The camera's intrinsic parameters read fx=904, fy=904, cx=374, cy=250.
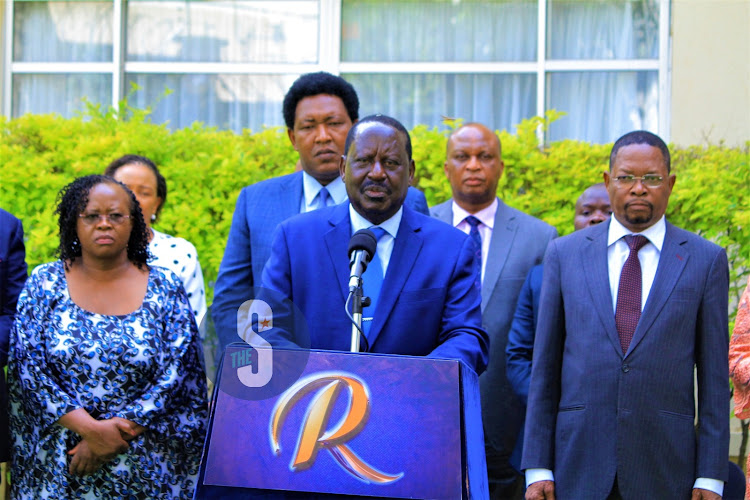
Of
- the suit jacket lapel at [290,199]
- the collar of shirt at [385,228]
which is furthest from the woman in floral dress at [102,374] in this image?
the collar of shirt at [385,228]

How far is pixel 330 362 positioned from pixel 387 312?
0.77m

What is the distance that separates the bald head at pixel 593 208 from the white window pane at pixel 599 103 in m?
2.93

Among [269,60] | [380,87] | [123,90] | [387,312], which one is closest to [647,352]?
[387,312]

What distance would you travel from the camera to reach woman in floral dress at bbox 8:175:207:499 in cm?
418

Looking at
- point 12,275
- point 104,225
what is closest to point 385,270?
point 104,225

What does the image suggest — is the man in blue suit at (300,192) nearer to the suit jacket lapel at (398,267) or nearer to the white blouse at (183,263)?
the white blouse at (183,263)

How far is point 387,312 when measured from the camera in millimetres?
3465

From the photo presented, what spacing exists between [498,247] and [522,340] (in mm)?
675

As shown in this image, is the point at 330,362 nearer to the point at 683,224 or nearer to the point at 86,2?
the point at 683,224

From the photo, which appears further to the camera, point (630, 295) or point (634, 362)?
point (630, 295)

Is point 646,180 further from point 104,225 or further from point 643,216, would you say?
point 104,225

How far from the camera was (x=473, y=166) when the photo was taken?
5.73m

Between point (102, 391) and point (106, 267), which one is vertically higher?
point (106, 267)

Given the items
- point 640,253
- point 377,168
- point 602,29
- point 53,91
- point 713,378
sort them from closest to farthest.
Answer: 1. point 377,168
2. point 713,378
3. point 640,253
4. point 602,29
5. point 53,91
